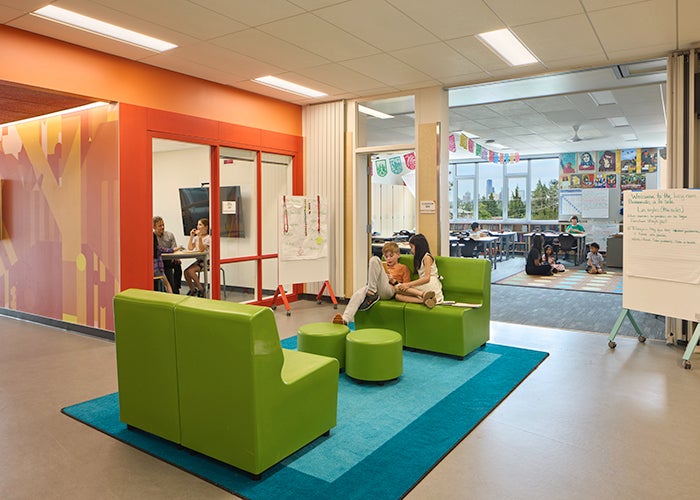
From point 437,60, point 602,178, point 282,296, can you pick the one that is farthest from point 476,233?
point 437,60

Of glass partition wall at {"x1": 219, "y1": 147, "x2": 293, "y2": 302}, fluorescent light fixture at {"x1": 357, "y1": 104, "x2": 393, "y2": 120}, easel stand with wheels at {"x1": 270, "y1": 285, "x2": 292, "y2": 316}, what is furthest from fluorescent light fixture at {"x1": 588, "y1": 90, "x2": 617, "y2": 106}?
easel stand with wheels at {"x1": 270, "y1": 285, "x2": 292, "y2": 316}

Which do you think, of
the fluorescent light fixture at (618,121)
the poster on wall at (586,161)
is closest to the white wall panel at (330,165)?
the fluorescent light fixture at (618,121)

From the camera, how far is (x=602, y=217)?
45.0ft

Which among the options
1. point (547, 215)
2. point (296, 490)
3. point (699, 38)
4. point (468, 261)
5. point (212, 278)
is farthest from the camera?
point (547, 215)

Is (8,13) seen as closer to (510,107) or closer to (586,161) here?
(510,107)

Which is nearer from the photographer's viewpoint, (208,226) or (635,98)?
(208,226)

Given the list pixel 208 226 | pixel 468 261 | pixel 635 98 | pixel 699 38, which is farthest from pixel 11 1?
pixel 635 98

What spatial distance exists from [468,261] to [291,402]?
10.00ft

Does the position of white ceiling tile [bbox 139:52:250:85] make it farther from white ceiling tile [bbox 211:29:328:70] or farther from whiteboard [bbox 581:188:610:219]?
whiteboard [bbox 581:188:610:219]

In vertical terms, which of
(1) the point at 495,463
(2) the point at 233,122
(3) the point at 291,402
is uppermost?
(2) the point at 233,122

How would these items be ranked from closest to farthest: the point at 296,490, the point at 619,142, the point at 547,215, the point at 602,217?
the point at 296,490 < the point at 619,142 < the point at 602,217 < the point at 547,215

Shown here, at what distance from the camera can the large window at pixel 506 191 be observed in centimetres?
1504

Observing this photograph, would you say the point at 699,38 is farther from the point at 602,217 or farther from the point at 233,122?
the point at 602,217

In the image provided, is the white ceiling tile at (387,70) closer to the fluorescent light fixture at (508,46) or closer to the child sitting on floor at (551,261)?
the fluorescent light fixture at (508,46)
